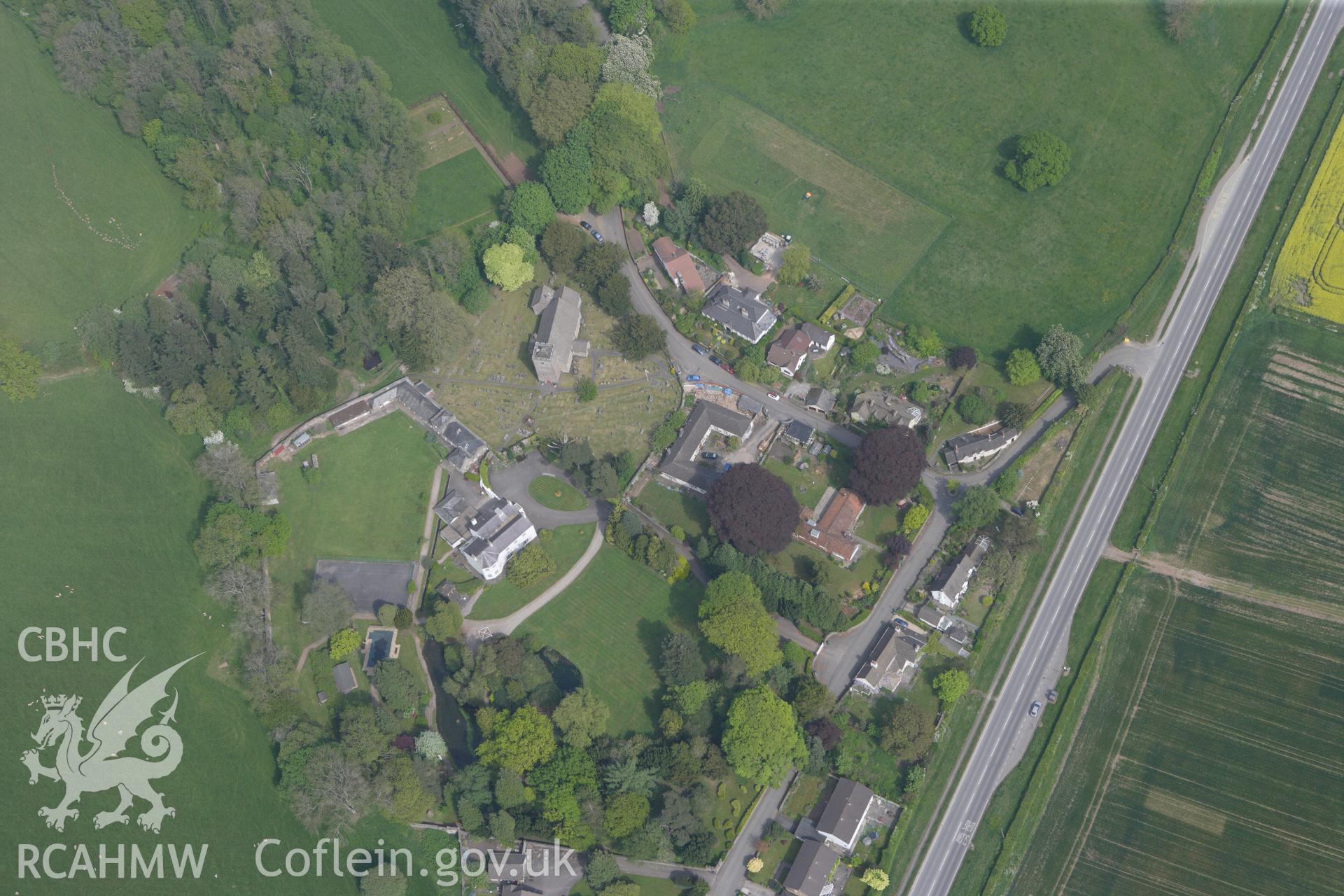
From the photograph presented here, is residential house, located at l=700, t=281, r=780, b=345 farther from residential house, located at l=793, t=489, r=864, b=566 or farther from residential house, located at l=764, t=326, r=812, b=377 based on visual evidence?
residential house, located at l=793, t=489, r=864, b=566

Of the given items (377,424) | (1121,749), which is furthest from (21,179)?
(1121,749)

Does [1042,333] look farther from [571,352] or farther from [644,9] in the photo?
[644,9]

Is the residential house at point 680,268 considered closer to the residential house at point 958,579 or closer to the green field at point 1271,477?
the residential house at point 958,579

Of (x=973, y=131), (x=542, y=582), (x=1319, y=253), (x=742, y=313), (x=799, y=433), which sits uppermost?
(x=1319, y=253)

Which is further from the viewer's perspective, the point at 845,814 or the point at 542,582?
the point at 542,582

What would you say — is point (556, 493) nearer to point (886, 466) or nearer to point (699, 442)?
point (699, 442)

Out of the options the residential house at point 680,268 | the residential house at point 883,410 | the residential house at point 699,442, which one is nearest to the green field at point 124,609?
the residential house at point 699,442

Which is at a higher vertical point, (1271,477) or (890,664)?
(1271,477)

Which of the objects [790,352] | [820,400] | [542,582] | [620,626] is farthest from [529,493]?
[820,400]
